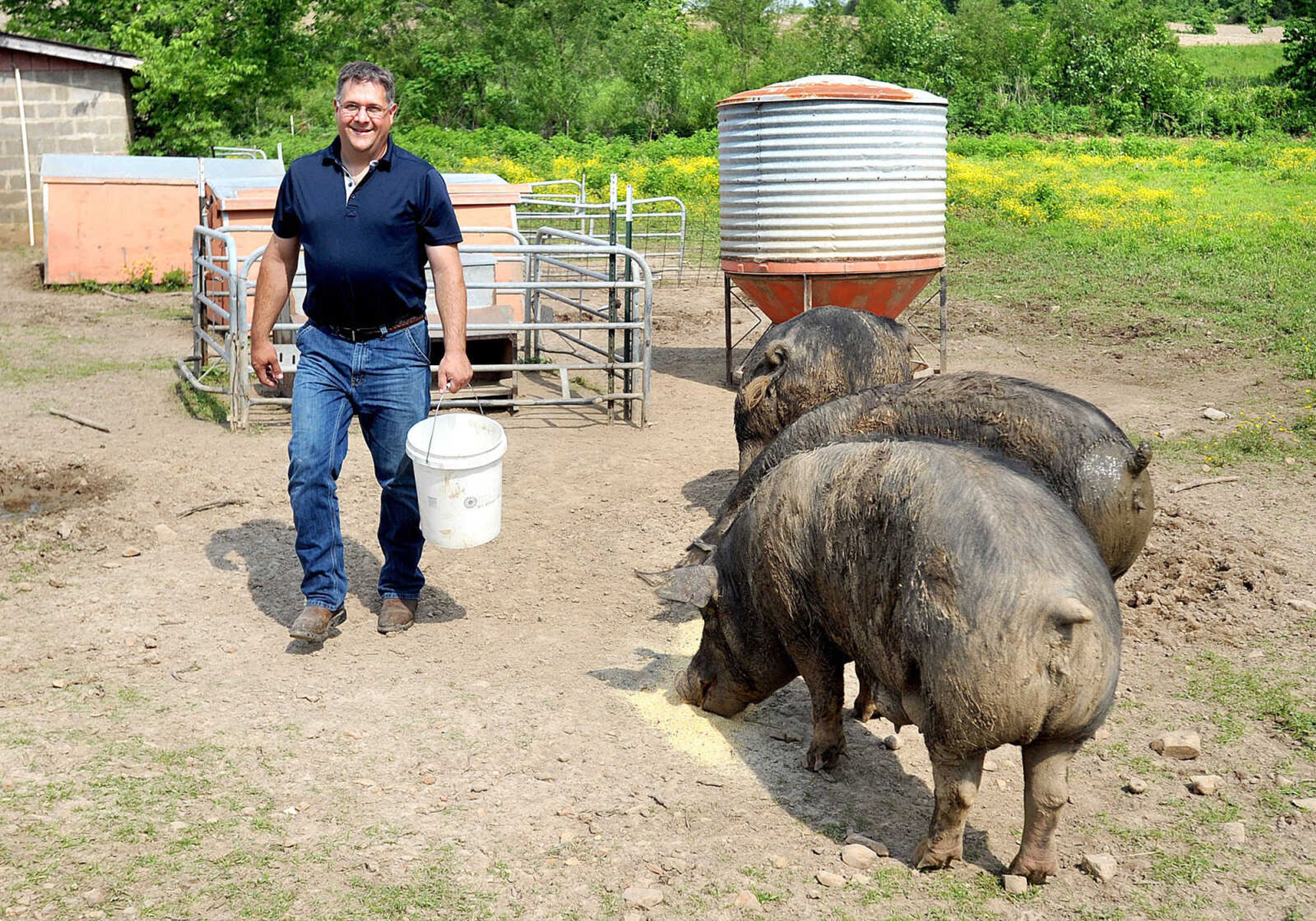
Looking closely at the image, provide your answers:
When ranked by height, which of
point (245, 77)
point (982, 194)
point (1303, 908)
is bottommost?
point (1303, 908)

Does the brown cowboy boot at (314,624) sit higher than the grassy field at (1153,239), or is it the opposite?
the grassy field at (1153,239)

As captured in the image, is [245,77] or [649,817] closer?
[649,817]

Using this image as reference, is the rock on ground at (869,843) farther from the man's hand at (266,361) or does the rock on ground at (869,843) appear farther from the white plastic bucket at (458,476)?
the man's hand at (266,361)

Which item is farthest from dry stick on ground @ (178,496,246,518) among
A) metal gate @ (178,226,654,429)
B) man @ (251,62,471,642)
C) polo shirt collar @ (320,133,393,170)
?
polo shirt collar @ (320,133,393,170)

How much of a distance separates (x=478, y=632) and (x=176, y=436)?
4.11 metres

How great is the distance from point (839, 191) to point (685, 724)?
6.09m

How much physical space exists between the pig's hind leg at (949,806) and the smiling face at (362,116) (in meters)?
2.99

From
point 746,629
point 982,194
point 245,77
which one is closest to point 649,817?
point 746,629

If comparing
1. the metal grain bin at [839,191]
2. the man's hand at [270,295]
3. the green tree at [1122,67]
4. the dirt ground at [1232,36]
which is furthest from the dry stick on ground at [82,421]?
the dirt ground at [1232,36]

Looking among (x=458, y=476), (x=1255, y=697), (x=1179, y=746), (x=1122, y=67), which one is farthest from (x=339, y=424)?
(x=1122, y=67)

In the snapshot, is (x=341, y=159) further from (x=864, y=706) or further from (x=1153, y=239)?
(x=1153, y=239)

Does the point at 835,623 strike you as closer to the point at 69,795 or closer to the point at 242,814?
the point at 242,814

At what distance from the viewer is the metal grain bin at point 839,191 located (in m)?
9.52

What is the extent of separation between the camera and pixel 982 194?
67.1 ft
